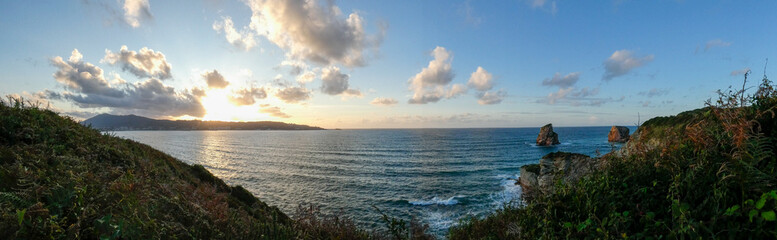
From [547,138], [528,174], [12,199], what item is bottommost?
[528,174]

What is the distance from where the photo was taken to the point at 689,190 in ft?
13.1

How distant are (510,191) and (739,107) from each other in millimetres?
29834

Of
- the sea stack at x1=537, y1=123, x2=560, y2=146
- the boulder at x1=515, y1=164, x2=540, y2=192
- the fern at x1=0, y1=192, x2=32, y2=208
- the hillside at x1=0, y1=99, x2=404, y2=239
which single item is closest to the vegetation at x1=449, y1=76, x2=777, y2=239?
the hillside at x1=0, y1=99, x2=404, y2=239

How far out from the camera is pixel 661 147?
5.36 m

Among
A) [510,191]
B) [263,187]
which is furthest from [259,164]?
[510,191]

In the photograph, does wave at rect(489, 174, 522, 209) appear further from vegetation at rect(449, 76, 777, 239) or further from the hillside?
the hillside

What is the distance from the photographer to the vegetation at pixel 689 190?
3312mm

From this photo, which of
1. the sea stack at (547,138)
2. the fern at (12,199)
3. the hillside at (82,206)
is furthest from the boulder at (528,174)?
the sea stack at (547,138)

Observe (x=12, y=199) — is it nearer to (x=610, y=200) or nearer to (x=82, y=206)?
(x=82, y=206)

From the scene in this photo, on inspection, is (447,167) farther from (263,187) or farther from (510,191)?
(263,187)

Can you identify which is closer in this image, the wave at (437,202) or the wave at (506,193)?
the wave at (506,193)

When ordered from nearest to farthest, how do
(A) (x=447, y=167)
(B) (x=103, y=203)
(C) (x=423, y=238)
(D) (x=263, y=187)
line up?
1. (B) (x=103, y=203)
2. (C) (x=423, y=238)
3. (D) (x=263, y=187)
4. (A) (x=447, y=167)

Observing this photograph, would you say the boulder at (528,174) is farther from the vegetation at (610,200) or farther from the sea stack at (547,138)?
the sea stack at (547,138)

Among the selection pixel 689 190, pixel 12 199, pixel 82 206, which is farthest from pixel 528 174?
pixel 12 199
